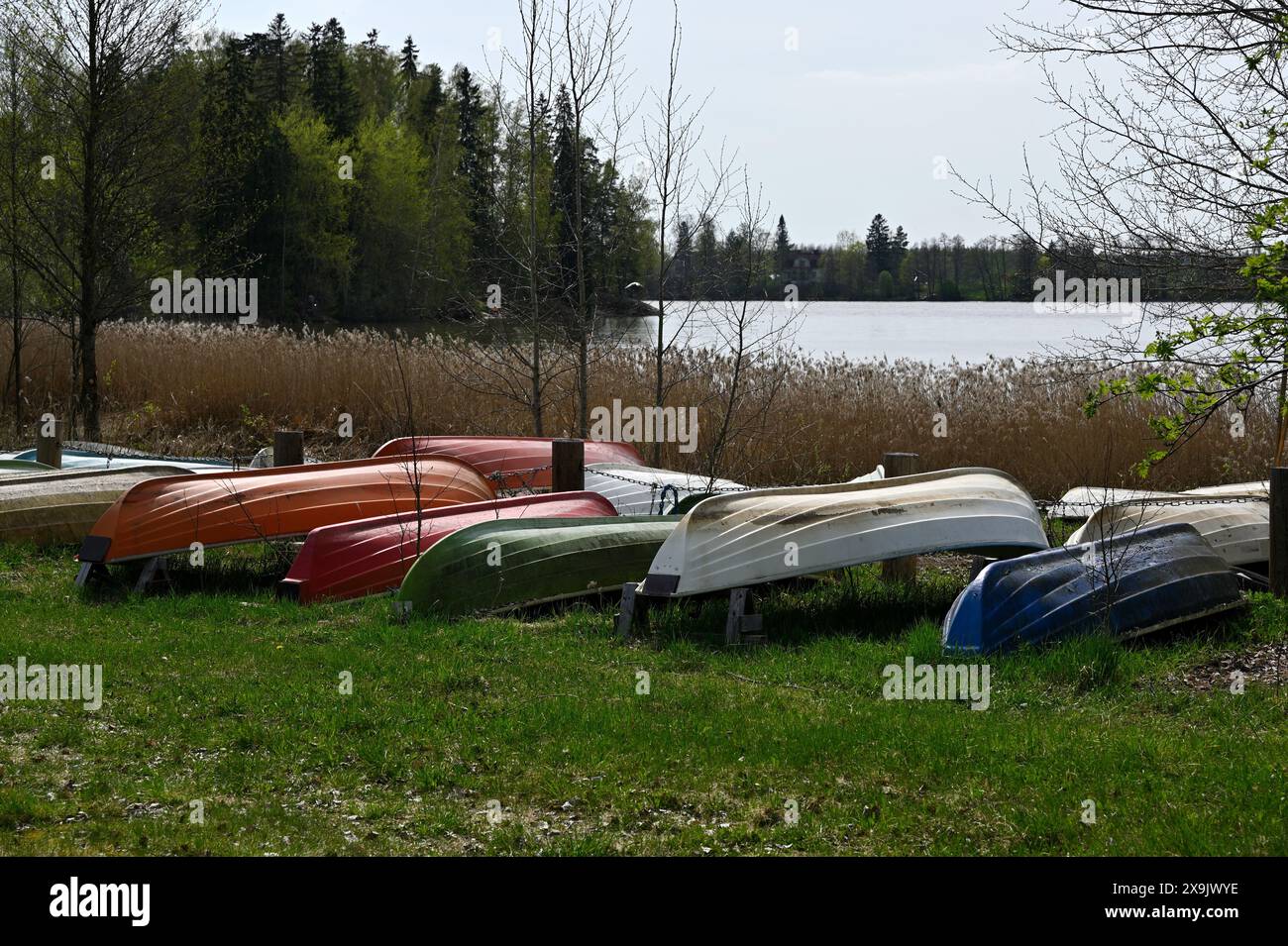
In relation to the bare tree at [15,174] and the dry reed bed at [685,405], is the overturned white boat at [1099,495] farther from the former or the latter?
the bare tree at [15,174]

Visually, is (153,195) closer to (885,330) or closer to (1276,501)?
(1276,501)

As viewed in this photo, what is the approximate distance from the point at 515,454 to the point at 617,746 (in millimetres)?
7528

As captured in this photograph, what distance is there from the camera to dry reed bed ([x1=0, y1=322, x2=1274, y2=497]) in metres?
13.4

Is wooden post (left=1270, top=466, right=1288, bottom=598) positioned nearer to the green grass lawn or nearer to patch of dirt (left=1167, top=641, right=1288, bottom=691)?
the green grass lawn

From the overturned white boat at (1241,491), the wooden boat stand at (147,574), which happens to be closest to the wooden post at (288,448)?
the wooden boat stand at (147,574)

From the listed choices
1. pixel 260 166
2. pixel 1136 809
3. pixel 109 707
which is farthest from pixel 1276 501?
pixel 260 166

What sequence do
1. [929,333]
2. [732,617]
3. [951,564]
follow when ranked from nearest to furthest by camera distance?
[732,617] → [951,564] → [929,333]

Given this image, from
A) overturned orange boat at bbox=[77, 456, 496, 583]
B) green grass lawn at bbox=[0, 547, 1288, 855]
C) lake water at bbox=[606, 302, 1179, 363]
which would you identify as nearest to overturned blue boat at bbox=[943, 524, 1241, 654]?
green grass lawn at bbox=[0, 547, 1288, 855]

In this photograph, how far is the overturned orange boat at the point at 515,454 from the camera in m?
12.2

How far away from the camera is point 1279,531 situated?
26.5 feet

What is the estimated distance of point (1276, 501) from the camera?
26.4ft

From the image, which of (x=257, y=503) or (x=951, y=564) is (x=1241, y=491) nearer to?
(x=951, y=564)

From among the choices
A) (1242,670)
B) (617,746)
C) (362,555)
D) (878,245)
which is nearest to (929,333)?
(878,245)

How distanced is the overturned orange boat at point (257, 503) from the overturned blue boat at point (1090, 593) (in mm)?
3749
